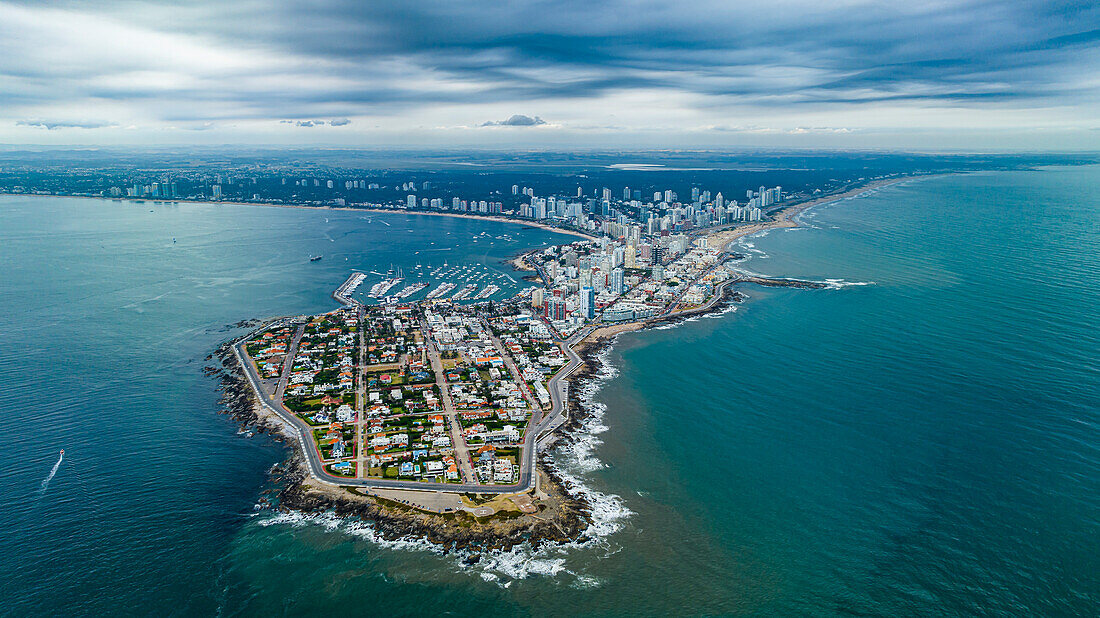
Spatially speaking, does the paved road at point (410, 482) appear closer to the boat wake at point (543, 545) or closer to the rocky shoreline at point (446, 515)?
the rocky shoreline at point (446, 515)

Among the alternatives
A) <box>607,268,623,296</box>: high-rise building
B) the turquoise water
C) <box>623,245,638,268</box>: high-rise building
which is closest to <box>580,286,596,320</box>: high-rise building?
the turquoise water

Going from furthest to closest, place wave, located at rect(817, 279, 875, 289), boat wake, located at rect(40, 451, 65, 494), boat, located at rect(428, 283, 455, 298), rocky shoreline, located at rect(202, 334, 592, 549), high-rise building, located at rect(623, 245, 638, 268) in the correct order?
high-rise building, located at rect(623, 245, 638, 268) < wave, located at rect(817, 279, 875, 289) < boat, located at rect(428, 283, 455, 298) < boat wake, located at rect(40, 451, 65, 494) < rocky shoreline, located at rect(202, 334, 592, 549)

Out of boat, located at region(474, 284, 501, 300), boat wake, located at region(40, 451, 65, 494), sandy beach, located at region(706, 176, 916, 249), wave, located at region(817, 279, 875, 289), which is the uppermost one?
sandy beach, located at region(706, 176, 916, 249)

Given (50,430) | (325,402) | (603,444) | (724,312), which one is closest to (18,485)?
(50,430)

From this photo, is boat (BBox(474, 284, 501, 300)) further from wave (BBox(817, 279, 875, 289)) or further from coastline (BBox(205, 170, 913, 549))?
wave (BBox(817, 279, 875, 289))

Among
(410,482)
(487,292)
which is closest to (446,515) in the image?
(410,482)

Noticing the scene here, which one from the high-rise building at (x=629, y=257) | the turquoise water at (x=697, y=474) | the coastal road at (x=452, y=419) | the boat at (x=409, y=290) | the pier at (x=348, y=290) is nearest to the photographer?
the turquoise water at (x=697, y=474)

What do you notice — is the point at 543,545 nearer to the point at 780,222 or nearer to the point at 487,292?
the point at 487,292

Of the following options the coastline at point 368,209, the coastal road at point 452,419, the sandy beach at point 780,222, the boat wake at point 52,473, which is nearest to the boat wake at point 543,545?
the coastal road at point 452,419
